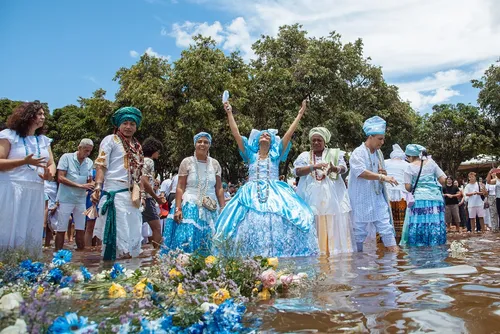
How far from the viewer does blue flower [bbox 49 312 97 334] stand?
1776 mm

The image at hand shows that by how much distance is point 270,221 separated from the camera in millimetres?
6758

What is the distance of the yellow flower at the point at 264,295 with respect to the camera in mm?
3455

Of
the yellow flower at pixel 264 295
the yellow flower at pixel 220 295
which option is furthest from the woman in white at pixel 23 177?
the yellow flower at pixel 220 295

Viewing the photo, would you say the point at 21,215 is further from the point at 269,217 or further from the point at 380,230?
the point at 380,230

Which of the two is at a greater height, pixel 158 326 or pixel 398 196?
pixel 398 196

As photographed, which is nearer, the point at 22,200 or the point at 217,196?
the point at 22,200

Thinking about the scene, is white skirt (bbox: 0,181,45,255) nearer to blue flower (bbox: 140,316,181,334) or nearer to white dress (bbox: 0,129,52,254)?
white dress (bbox: 0,129,52,254)

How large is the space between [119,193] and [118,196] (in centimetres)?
4

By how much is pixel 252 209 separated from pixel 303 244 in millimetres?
833

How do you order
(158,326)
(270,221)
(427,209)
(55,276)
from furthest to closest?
(427,209) → (270,221) → (55,276) → (158,326)

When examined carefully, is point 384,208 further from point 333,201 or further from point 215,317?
point 215,317

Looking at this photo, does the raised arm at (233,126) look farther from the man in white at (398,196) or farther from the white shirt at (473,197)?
the white shirt at (473,197)

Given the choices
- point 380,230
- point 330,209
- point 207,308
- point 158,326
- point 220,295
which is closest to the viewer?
point 158,326

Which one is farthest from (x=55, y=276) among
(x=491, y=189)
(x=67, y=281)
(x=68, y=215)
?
(x=491, y=189)
